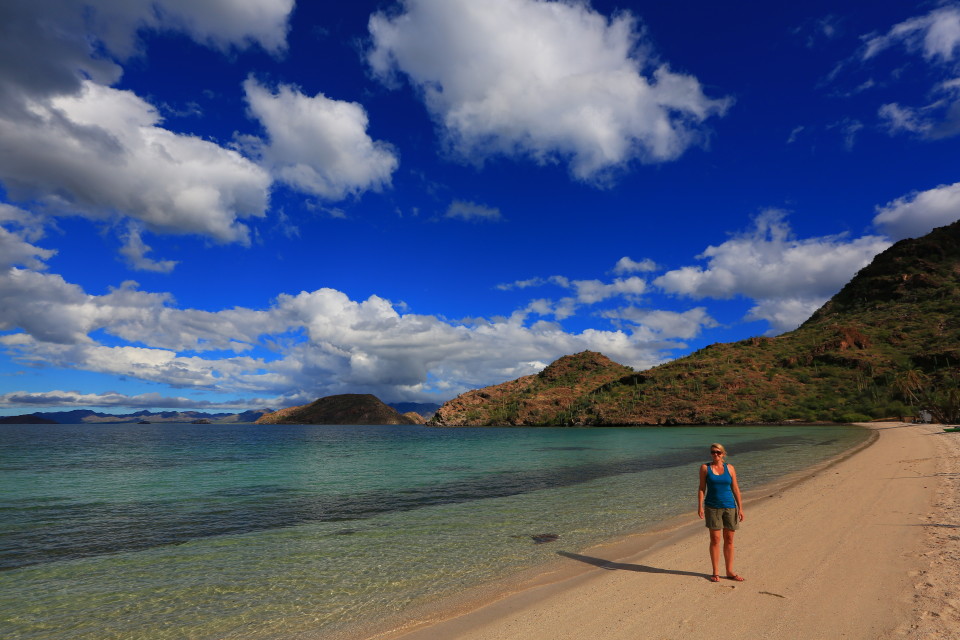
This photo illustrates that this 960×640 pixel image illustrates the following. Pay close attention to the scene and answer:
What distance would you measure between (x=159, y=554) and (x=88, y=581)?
8.28 feet

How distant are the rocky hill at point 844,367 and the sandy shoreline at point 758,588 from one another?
82.7m

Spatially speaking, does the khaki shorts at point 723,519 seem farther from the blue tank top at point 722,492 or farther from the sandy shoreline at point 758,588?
the sandy shoreline at point 758,588

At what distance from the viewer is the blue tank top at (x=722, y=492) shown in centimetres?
983

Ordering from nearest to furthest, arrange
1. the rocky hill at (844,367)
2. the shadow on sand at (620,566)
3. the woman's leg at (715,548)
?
the woman's leg at (715,548) < the shadow on sand at (620,566) < the rocky hill at (844,367)

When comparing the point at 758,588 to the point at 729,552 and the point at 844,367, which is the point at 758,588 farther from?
the point at 844,367

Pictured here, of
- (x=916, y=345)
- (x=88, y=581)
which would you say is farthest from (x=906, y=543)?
(x=916, y=345)

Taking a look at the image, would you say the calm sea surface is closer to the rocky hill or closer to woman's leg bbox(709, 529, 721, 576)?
woman's leg bbox(709, 529, 721, 576)

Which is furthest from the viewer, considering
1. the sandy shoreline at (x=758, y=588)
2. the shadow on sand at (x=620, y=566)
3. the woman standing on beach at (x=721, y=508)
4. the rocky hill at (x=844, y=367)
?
the rocky hill at (x=844, y=367)

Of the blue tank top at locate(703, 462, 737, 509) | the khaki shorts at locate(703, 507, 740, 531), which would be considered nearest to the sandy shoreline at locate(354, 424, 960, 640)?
the khaki shorts at locate(703, 507, 740, 531)

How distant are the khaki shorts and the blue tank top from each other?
0.31 feet

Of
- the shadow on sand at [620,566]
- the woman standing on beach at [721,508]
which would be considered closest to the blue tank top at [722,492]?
the woman standing on beach at [721,508]

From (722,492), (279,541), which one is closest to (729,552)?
(722,492)

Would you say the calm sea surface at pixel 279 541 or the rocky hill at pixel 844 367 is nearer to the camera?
the calm sea surface at pixel 279 541

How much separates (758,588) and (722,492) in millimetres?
1852
